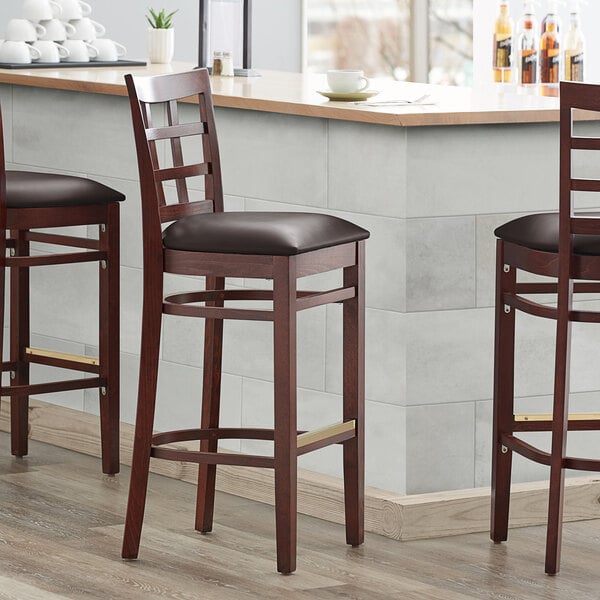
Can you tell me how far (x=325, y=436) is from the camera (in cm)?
300

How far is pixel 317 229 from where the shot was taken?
293 cm

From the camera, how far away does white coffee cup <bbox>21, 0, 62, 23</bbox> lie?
4445mm

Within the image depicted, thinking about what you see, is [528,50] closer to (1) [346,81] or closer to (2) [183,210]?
(1) [346,81]

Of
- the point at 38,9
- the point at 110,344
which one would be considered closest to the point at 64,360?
the point at 110,344

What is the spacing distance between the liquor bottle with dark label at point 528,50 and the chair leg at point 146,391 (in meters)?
A: 1.85

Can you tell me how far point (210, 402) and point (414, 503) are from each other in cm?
51

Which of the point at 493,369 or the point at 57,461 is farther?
the point at 57,461

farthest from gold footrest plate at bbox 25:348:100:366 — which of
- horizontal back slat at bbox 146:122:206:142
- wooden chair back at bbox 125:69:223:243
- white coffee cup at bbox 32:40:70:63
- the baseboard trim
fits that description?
white coffee cup at bbox 32:40:70:63

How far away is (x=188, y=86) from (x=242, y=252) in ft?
1.60

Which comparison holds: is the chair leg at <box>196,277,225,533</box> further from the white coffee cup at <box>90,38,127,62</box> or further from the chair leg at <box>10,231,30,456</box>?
the white coffee cup at <box>90,38,127,62</box>

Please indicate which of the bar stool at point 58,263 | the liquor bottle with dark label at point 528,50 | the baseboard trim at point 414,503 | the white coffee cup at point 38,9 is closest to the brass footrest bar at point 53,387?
the bar stool at point 58,263

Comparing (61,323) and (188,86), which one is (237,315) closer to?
(188,86)

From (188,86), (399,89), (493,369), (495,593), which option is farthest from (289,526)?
(399,89)

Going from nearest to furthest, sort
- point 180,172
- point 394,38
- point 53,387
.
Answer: point 180,172, point 53,387, point 394,38
